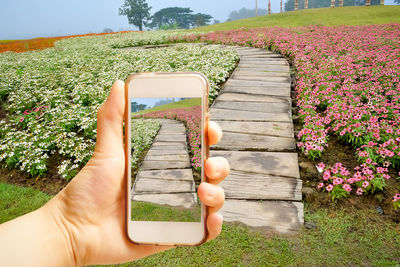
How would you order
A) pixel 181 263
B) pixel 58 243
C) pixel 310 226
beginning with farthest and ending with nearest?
1. pixel 310 226
2. pixel 181 263
3. pixel 58 243

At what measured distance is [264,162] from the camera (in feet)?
11.3

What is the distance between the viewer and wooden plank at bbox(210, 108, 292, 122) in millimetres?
4516

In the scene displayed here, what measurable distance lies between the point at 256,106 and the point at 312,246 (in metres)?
2.97

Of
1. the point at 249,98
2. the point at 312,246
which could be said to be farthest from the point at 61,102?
the point at 312,246

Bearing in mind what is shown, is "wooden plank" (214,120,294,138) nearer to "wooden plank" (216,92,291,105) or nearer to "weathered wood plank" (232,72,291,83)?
"wooden plank" (216,92,291,105)

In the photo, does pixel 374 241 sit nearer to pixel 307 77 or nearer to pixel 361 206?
pixel 361 206

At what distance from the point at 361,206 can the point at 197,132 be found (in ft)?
7.39

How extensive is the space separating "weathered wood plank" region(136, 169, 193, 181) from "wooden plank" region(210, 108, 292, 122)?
246 centimetres

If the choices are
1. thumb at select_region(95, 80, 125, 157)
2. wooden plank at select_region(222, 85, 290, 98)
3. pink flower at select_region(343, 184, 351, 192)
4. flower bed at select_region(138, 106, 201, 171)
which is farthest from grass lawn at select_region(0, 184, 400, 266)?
wooden plank at select_region(222, 85, 290, 98)

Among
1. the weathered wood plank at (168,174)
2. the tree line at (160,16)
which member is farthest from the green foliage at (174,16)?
the weathered wood plank at (168,174)

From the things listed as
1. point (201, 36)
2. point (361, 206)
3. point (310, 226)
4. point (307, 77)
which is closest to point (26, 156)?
point (310, 226)

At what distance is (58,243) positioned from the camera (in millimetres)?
1400

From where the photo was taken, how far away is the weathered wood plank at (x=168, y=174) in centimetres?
183

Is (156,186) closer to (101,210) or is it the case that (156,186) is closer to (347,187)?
(101,210)
